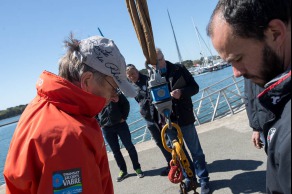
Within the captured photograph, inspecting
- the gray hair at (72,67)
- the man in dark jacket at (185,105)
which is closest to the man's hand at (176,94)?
the man in dark jacket at (185,105)

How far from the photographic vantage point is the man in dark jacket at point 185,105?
169 inches

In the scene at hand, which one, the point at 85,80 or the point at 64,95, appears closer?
the point at 64,95

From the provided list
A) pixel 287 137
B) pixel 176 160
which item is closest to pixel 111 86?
pixel 287 137

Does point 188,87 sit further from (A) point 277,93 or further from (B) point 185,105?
(A) point 277,93

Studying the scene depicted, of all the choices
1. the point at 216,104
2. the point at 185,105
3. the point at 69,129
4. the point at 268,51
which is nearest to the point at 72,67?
the point at 69,129

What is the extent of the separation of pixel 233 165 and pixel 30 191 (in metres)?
4.23

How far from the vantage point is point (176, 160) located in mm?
3033

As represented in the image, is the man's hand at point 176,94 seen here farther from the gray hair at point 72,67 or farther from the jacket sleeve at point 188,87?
the gray hair at point 72,67

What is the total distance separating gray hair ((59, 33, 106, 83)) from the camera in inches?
64.1

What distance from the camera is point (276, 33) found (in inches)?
39.3

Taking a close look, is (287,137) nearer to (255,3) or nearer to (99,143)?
(255,3)

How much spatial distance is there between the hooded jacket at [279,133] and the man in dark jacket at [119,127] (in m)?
4.42

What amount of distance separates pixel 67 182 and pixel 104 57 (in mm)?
721

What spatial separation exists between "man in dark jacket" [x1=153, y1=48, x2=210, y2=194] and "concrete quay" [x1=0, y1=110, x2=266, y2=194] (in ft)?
1.22
